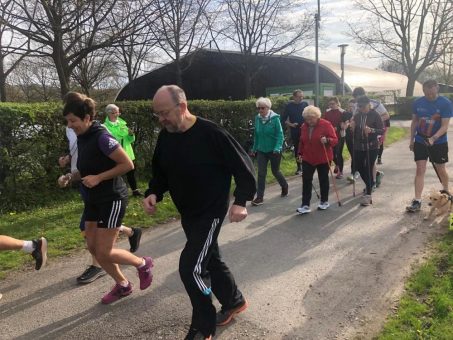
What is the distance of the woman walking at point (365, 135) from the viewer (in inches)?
306

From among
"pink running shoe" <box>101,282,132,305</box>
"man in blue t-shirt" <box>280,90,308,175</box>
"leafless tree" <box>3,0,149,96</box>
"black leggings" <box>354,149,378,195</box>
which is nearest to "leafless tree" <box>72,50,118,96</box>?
"leafless tree" <box>3,0,149,96</box>

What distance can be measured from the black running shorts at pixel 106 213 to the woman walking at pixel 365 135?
16.7 feet

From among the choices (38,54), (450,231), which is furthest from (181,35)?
(450,231)

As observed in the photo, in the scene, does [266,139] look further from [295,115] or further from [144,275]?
[144,275]

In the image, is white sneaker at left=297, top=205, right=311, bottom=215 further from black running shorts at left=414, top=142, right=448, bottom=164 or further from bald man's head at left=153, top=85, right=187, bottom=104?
bald man's head at left=153, top=85, right=187, bottom=104

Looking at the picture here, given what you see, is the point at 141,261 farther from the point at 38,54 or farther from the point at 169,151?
the point at 38,54

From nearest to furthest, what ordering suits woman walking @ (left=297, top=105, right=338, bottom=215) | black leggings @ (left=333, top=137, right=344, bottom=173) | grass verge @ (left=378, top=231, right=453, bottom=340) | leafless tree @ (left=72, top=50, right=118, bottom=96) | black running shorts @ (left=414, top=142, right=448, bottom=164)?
grass verge @ (left=378, top=231, right=453, bottom=340) < black running shorts @ (left=414, top=142, right=448, bottom=164) < woman walking @ (left=297, top=105, right=338, bottom=215) < black leggings @ (left=333, top=137, right=344, bottom=173) < leafless tree @ (left=72, top=50, right=118, bottom=96)

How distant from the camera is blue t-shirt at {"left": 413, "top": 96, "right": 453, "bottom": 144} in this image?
260 inches

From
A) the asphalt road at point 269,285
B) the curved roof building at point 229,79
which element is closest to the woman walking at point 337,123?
the asphalt road at point 269,285

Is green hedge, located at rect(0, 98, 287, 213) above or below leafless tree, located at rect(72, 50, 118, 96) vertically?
below

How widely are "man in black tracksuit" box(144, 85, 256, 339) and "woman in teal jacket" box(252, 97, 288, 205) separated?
14.9 feet

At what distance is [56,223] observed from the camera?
684 centimetres

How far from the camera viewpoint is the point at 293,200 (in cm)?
817

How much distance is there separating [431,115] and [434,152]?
0.56 metres
